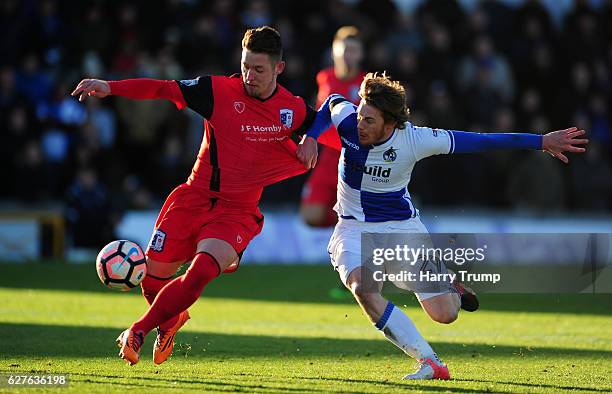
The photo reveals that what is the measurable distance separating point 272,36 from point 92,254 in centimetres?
1000

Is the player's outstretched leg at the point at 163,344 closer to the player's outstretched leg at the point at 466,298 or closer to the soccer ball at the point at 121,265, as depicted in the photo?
the soccer ball at the point at 121,265

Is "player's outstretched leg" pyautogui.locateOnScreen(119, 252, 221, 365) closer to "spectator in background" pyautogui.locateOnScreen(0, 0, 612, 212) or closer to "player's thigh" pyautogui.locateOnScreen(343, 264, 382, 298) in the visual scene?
"player's thigh" pyautogui.locateOnScreen(343, 264, 382, 298)

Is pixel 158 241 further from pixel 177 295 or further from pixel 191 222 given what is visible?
pixel 177 295

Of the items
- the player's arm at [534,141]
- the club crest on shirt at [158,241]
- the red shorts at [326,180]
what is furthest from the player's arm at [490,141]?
the red shorts at [326,180]

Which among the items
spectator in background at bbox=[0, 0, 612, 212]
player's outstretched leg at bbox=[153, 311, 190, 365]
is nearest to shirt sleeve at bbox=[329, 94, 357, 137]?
player's outstretched leg at bbox=[153, 311, 190, 365]

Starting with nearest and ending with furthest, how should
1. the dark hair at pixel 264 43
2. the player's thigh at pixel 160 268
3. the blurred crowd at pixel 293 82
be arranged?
1. the dark hair at pixel 264 43
2. the player's thigh at pixel 160 268
3. the blurred crowd at pixel 293 82

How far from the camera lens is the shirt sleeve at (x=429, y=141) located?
26.7 feet

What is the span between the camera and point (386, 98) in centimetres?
796

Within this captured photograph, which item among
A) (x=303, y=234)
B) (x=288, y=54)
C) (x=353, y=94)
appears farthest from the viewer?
(x=288, y=54)

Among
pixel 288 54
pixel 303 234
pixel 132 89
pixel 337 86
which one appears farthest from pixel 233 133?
pixel 288 54

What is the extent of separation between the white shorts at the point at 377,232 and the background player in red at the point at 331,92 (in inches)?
179

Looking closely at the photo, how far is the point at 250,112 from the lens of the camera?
8.49 m

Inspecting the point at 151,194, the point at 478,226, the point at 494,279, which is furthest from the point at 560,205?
the point at 494,279

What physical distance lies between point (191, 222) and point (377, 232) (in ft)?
4.62
